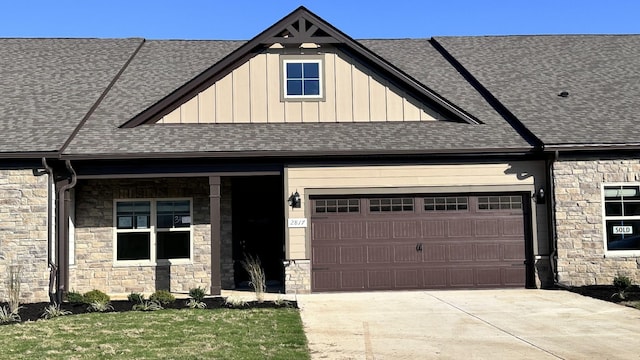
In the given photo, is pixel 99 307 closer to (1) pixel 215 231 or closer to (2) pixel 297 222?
(1) pixel 215 231

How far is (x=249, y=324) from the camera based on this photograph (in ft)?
32.8

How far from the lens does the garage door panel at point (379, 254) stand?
14242 mm

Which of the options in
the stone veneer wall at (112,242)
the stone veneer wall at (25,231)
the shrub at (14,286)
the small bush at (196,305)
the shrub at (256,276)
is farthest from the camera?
the stone veneer wall at (112,242)

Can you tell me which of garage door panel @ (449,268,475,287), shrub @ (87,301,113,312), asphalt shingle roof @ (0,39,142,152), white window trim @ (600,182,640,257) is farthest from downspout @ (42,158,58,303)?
white window trim @ (600,182,640,257)

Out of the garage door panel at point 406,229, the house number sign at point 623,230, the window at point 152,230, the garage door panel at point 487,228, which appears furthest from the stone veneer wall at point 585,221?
the window at point 152,230

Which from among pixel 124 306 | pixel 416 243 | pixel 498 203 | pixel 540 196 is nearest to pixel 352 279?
pixel 416 243

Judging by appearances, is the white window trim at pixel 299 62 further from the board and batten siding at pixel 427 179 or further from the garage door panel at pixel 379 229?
the garage door panel at pixel 379 229

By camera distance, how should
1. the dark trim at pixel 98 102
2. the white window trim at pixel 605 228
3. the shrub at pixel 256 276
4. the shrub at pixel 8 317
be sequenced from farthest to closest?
1. the white window trim at pixel 605 228
2. the dark trim at pixel 98 102
3. the shrub at pixel 256 276
4. the shrub at pixel 8 317

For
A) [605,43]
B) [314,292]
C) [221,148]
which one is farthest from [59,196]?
[605,43]

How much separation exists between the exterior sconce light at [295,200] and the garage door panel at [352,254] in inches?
53.7

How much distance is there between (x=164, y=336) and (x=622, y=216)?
34.0ft

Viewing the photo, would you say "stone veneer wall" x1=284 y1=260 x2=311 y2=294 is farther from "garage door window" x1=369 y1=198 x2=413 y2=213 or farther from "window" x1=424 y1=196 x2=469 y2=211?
"window" x1=424 y1=196 x2=469 y2=211

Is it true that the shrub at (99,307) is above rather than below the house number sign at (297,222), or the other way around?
below

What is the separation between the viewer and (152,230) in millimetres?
15055
